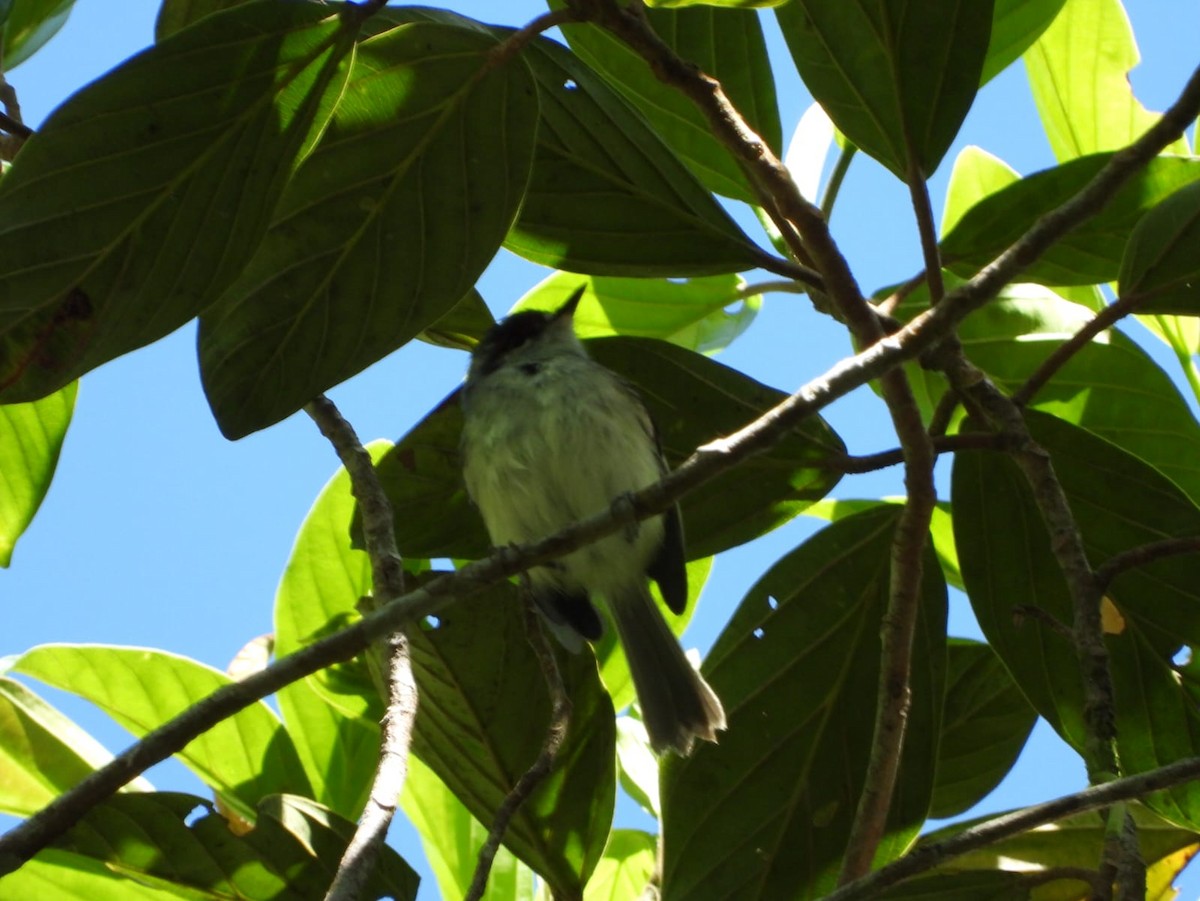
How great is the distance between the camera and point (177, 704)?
8.86 feet

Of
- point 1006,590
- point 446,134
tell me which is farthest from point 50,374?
point 1006,590

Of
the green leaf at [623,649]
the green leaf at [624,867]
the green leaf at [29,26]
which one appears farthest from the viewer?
the green leaf at [623,649]

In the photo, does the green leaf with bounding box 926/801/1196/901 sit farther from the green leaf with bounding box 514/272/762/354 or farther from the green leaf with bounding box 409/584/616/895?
the green leaf with bounding box 514/272/762/354

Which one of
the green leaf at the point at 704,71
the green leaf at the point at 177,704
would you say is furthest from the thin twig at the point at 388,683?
the green leaf at the point at 704,71

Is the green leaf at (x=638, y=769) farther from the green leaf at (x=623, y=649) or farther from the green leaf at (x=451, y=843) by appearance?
the green leaf at (x=451, y=843)

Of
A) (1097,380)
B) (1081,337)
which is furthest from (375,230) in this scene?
(1097,380)

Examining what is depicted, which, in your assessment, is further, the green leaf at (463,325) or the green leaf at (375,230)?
the green leaf at (463,325)

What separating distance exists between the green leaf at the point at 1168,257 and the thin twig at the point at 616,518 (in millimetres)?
466

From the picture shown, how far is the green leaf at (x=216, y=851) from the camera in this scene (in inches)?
82.6

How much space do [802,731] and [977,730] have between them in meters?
0.62

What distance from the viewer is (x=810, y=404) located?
64.1 inches

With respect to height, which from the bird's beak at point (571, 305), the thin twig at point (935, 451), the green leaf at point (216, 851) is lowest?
the green leaf at point (216, 851)

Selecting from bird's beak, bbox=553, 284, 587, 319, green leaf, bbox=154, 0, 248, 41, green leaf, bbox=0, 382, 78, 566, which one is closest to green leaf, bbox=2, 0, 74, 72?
green leaf, bbox=154, 0, 248, 41

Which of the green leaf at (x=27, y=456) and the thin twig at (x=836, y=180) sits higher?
the thin twig at (x=836, y=180)
